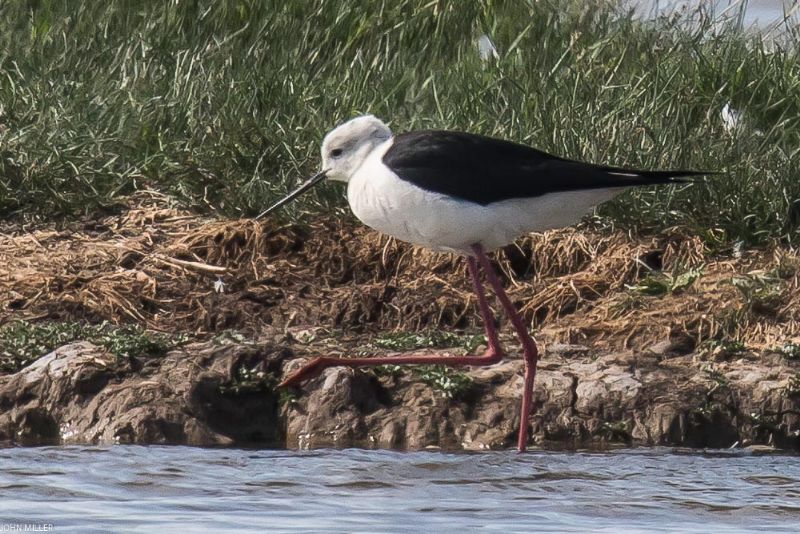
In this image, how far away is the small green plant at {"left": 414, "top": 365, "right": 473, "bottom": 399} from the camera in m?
6.03

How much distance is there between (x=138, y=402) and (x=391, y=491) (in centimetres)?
110

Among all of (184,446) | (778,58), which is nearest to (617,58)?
(778,58)

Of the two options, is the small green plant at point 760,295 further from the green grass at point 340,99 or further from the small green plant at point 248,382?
the small green plant at point 248,382

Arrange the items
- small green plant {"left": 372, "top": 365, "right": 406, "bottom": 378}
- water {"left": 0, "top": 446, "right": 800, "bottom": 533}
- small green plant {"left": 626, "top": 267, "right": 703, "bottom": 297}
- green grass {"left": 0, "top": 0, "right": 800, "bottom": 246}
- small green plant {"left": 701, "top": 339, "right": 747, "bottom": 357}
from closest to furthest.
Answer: water {"left": 0, "top": 446, "right": 800, "bottom": 533}
small green plant {"left": 372, "top": 365, "right": 406, "bottom": 378}
small green plant {"left": 701, "top": 339, "right": 747, "bottom": 357}
small green plant {"left": 626, "top": 267, "right": 703, "bottom": 297}
green grass {"left": 0, "top": 0, "right": 800, "bottom": 246}

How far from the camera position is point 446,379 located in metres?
6.07

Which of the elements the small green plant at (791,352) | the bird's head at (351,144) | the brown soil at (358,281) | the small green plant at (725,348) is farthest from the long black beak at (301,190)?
the small green plant at (791,352)

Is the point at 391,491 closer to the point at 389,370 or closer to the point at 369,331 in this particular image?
the point at 389,370

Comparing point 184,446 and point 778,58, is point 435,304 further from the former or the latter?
point 778,58

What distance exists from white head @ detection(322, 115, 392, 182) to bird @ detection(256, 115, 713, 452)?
15cm

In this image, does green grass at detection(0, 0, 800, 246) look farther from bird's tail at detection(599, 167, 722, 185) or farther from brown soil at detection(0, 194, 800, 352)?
bird's tail at detection(599, 167, 722, 185)

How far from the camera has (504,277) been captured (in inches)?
279

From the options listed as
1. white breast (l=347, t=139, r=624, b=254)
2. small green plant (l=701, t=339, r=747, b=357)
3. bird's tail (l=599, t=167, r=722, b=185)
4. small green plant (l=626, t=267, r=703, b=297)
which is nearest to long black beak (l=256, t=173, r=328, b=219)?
white breast (l=347, t=139, r=624, b=254)

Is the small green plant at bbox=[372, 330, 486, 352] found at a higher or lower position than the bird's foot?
higher

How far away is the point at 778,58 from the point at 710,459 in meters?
2.88
